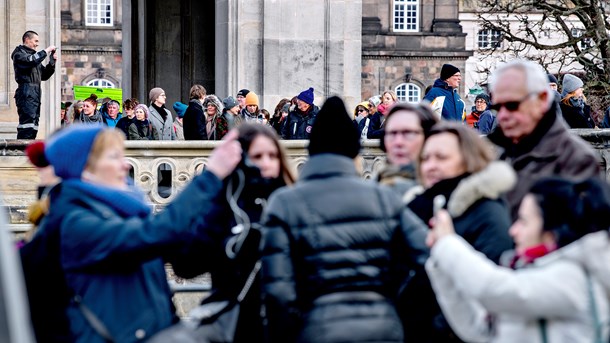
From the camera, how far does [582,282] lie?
19.6 ft

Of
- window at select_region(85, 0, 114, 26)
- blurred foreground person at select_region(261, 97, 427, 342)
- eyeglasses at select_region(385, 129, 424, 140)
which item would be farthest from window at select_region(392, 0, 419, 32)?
blurred foreground person at select_region(261, 97, 427, 342)

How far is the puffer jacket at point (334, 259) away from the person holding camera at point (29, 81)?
478 inches

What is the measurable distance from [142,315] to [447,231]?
53.7 inches

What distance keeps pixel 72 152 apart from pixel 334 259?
1237 mm

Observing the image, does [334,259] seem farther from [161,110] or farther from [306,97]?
[161,110]

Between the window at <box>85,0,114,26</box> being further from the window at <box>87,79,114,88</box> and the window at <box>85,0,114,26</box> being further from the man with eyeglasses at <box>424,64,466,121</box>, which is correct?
the man with eyeglasses at <box>424,64,466,121</box>

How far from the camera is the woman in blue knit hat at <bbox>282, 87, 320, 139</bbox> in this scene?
1900cm

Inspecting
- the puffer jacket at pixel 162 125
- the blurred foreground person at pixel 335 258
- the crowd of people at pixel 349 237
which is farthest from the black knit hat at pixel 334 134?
the puffer jacket at pixel 162 125

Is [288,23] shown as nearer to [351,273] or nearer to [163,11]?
[163,11]

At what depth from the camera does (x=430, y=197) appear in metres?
7.40

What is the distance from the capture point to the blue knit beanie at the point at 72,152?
6.78 meters

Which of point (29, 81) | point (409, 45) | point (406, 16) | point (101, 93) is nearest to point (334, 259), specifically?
point (29, 81)

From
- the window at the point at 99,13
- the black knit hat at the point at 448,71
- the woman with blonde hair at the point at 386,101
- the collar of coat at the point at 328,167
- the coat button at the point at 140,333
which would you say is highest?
the window at the point at 99,13

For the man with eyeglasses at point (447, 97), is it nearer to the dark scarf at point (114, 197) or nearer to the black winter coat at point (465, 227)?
the black winter coat at point (465, 227)
